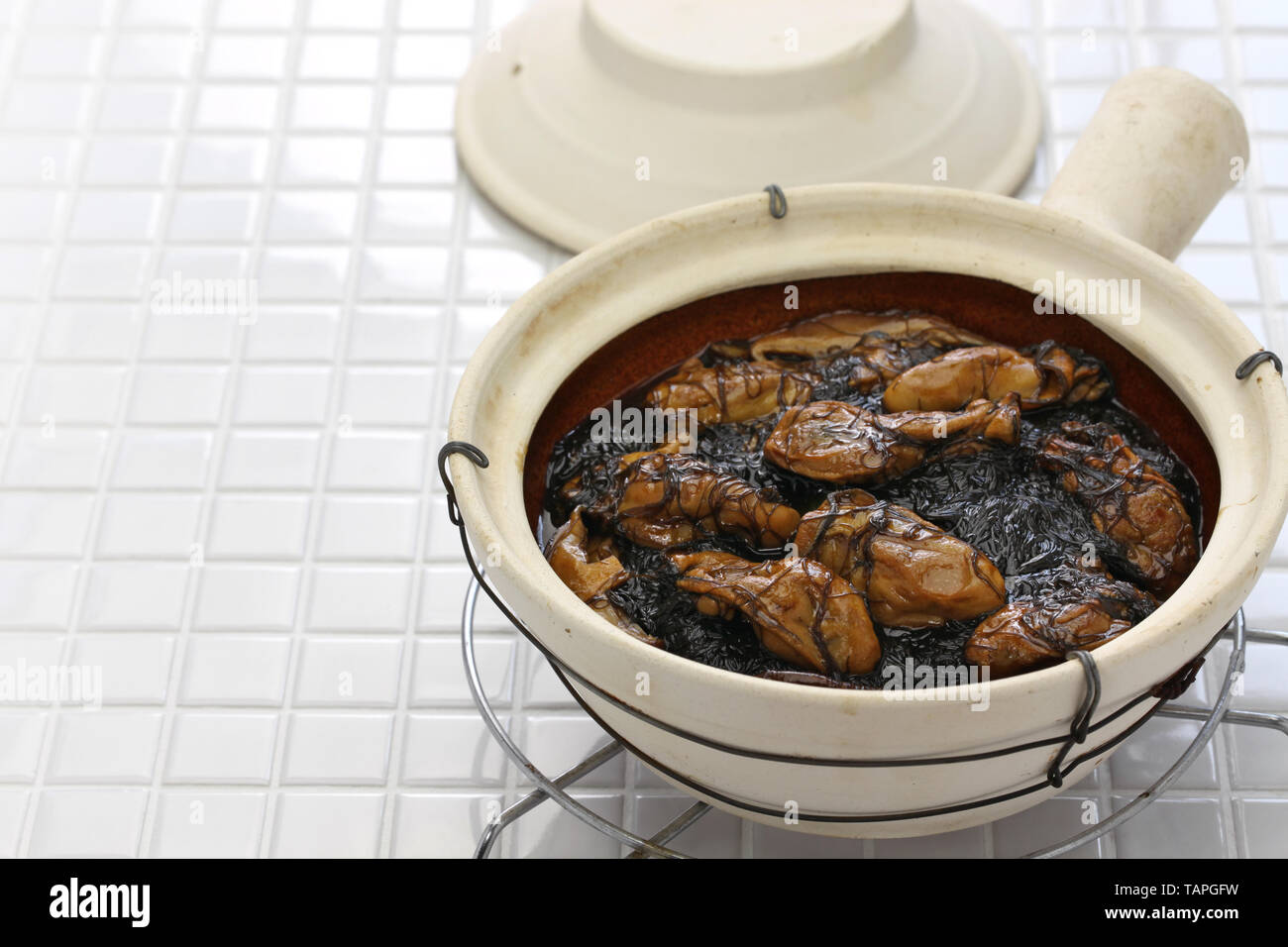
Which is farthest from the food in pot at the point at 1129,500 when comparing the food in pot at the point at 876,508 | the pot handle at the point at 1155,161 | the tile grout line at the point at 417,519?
the tile grout line at the point at 417,519

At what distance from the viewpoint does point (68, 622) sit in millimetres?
1301

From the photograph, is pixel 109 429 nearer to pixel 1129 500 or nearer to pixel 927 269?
pixel 927 269

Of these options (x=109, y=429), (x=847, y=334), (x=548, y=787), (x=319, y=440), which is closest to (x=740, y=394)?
(x=847, y=334)

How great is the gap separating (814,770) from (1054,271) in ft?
1.55

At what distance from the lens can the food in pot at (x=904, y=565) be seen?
0.89 metres

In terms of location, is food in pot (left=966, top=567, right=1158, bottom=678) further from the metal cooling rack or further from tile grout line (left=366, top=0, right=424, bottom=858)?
tile grout line (left=366, top=0, right=424, bottom=858)

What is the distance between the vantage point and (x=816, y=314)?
1.13 metres

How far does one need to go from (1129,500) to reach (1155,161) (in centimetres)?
38

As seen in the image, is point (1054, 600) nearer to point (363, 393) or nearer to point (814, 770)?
point (814, 770)

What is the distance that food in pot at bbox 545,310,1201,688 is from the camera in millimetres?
884

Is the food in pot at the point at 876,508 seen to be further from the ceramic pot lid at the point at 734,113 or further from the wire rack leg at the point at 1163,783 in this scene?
the ceramic pot lid at the point at 734,113

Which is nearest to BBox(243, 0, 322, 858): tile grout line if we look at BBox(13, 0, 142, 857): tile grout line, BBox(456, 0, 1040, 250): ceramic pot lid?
BBox(13, 0, 142, 857): tile grout line

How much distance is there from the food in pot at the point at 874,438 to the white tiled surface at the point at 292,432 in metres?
0.34
